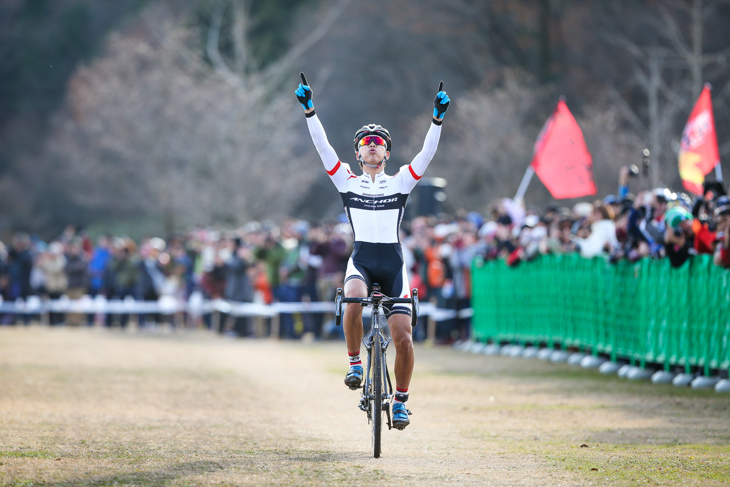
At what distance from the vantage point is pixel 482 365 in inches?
717

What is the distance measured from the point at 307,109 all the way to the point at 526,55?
4161 centimetres

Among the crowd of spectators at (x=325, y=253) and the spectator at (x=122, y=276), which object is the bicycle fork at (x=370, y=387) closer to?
the crowd of spectators at (x=325, y=253)

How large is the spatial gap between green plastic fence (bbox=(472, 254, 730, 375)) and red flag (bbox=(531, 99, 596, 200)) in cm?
127

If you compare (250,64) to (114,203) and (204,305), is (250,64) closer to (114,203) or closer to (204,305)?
(114,203)

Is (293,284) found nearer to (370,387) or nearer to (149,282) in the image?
(149,282)

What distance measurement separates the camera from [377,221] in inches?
367

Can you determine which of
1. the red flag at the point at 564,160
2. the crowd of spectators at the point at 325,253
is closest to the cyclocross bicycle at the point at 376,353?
the crowd of spectators at the point at 325,253

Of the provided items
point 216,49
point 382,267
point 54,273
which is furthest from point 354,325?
point 216,49

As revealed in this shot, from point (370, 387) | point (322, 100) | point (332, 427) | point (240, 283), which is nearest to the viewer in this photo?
point (370, 387)

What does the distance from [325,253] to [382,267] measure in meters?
15.5

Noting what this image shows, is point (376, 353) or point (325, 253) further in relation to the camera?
point (325, 253)

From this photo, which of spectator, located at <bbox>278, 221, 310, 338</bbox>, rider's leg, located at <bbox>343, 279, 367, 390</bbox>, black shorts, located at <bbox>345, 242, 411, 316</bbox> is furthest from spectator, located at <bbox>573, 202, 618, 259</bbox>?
spectator, located at <bbox>278, 221, 310, 338</bbox>

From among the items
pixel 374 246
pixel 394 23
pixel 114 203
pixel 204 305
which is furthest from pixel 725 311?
pixel 114 203

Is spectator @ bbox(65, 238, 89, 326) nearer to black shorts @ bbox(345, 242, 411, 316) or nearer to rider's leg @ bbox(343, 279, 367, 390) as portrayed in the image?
black shorts @ bbox(345, 242, 411, 316)
